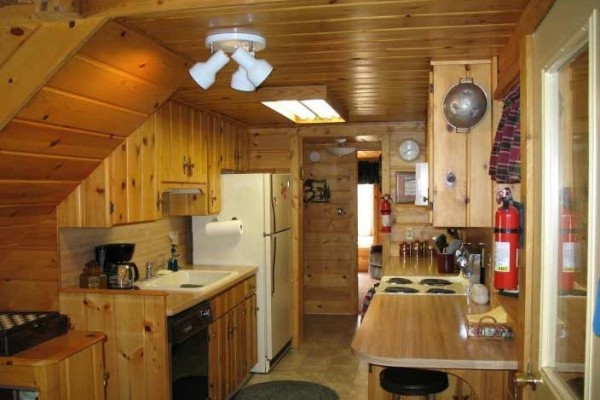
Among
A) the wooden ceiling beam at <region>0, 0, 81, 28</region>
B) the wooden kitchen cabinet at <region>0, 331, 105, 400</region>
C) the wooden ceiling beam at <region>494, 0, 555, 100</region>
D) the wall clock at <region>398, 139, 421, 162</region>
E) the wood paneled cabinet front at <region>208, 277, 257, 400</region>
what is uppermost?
the wooden ceiling beam at <region>0, 0, 81, 28</region>

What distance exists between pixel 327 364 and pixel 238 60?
3.39 m

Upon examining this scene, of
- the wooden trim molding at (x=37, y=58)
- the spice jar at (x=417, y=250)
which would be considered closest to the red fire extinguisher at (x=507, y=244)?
the wooden trim molding at (x=37, y=58)

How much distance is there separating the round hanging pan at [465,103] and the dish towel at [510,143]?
0.32 meters

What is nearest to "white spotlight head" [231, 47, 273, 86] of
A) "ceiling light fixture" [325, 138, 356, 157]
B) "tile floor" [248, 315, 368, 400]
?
"tile floor" [248, 315, 368, 400]

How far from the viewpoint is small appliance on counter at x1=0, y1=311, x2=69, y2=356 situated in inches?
92.1

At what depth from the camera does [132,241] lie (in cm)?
375

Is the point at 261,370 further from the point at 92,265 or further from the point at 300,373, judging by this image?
the point at 92,265

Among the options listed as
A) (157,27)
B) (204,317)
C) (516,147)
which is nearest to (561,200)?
(516,147)

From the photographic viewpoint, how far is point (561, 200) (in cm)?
152

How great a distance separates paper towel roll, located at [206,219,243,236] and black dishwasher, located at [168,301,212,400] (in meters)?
0.94

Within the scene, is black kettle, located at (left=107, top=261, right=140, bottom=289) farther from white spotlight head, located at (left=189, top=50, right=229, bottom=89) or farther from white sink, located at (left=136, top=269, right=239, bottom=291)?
white spotlight head, located at (left=189, top=50, right=229, bottom=89)

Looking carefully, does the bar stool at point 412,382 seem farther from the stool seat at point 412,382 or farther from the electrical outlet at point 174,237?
the electrical outlet at point 174,237

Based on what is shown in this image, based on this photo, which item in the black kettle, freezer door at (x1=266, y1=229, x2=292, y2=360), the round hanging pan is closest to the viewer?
the round hanging pan

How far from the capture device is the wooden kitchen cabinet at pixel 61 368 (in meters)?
2.26
